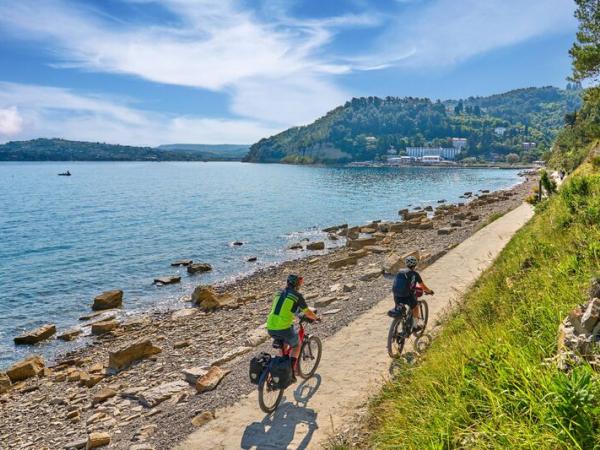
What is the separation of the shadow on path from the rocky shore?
1467mm

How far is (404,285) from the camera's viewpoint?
9.30m

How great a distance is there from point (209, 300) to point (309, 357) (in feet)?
42.3

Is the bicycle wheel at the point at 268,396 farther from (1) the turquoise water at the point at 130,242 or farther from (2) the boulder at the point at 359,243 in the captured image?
(2) the boulder at the point at 359,243

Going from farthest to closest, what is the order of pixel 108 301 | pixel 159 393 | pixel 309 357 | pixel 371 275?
pixel 108 301
pixel 371 275
pixel 159 393
pixel 309 357

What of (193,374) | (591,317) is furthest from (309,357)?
(591,317)

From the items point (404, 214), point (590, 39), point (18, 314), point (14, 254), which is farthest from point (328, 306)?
point (404, 214)

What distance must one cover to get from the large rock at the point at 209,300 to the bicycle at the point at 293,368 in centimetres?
1189

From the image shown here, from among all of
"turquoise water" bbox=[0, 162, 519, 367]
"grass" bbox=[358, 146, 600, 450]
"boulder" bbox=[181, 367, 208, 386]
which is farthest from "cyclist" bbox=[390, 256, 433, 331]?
"turquoise water" bbox=[0, 162, 519, 367]

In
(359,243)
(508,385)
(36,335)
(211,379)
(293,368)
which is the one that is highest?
(508,385)

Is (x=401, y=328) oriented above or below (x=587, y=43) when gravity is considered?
below

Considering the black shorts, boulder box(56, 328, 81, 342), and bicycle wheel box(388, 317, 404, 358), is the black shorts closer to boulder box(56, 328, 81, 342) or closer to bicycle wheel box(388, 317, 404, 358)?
bicycle wheel box(388, 317, 404, 358)

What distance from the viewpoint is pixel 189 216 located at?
54.0 metres

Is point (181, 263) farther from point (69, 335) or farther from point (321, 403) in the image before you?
point (321, 403)

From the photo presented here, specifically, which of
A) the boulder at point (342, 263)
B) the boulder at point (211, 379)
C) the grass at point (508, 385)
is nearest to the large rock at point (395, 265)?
the boulder at point (342, 263)
